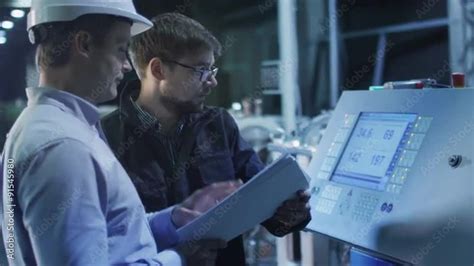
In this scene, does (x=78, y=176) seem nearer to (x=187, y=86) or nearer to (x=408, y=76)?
(x=187, y=86)

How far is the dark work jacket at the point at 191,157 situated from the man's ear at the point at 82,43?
1.53 feet

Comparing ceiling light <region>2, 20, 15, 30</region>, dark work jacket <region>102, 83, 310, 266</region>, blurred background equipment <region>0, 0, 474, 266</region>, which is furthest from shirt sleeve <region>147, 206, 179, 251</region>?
blurred background equipment <region>0, 0, 474, 266</region>

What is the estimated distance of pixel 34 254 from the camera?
0.91 metres

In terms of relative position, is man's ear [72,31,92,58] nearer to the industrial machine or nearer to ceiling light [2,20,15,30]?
the industrial machine

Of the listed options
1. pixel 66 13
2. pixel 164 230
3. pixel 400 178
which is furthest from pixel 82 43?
pixel 400 178

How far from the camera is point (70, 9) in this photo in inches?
37.8

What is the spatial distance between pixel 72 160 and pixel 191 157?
0.60 meters

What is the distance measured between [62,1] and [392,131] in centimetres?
74

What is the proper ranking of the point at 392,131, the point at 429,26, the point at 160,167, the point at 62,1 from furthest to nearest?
the point at 429,26
the point at 160,167
the point at 392,131
the point at 62,1

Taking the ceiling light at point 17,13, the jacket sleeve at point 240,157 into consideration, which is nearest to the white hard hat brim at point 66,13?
the jacket sleeve at point 240,157

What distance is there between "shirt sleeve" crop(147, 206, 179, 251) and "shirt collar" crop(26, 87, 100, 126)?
0.31 m

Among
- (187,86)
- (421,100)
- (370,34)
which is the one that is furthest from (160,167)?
(370,34)

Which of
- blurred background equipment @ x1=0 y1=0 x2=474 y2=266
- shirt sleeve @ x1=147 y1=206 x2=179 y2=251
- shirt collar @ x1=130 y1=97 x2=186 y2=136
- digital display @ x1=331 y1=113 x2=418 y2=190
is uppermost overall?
shirt collar @ x1=130 y1=97 x2=186 y2=136

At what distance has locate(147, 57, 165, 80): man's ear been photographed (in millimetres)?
1493
